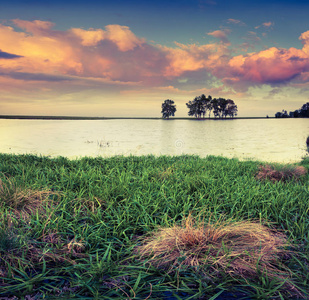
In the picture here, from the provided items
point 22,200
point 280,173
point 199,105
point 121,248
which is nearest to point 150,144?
point 280,173

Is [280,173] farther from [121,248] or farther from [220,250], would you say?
[121,248]

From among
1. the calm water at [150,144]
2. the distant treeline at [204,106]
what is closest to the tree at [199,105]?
the distant treeline at [204,106]

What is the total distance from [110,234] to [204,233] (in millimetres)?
1136

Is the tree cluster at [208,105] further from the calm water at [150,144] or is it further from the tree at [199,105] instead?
the calm water at [150,144]

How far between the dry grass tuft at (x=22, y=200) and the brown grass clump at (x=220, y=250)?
1789 millimetres

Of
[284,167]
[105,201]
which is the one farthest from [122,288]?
[284,167]

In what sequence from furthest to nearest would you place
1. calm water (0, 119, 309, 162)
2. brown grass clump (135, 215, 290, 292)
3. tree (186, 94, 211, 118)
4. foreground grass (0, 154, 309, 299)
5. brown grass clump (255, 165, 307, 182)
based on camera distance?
tree (186, 94, 211, 118), calm water (0, 119, 309, 162), brown grass clump (255, 165, 307, 182), brown grass clump (135, 215, 290, 292), foreground grass (0, 154, 309, 299)

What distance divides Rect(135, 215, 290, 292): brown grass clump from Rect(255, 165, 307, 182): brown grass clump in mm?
3271

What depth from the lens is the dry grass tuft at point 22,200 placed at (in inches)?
137

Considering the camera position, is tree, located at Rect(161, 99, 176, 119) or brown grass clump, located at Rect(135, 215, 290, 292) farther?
tree, located at Rect(161, 99, 176, 119)

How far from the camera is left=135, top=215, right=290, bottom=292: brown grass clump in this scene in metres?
2.31

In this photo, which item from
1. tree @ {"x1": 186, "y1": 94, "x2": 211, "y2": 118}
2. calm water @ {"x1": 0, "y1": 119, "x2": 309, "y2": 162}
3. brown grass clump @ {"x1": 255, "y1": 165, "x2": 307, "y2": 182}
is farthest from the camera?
tree @ {"x1": 186, "y1": 94, "x2": 211, "y2": 118}

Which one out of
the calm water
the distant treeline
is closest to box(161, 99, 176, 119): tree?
the distant treeline

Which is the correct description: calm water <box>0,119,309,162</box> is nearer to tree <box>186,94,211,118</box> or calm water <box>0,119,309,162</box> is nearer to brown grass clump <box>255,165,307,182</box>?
brown grass clump <box>255,165,307,182</box>
